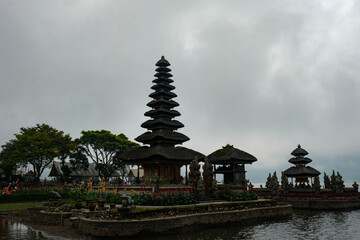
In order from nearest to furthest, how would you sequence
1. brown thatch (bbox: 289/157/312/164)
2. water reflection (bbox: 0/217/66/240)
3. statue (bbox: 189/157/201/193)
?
1. water reflection (bbox: 0/217/66/240)
2. statue (bbox: 189/157/201/193)
3. brown thatch (bbox: 289/157/312/164)

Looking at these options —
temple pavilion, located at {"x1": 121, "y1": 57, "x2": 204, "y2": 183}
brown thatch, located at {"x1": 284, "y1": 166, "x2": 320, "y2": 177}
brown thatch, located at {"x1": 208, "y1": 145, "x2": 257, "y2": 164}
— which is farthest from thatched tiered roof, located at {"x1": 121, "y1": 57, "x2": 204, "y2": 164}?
brown thatch, located at {"x1": 284, "y1": 166, "x2": 320, "y2": 177}

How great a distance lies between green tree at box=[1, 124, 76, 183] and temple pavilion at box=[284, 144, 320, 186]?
145 ft

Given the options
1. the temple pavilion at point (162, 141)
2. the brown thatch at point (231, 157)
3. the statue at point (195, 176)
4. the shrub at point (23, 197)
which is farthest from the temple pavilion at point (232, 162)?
the shrub at point (23, 197)

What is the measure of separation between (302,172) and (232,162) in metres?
19.0

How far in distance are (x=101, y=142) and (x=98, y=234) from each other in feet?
151

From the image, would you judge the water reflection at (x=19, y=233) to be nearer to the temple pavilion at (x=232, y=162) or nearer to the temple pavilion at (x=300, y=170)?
the temple pavilion at (x=232, y=162)

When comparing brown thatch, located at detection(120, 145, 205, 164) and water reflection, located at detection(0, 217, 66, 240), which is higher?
brown thatch, located at detection(120, 145, 205, 164)

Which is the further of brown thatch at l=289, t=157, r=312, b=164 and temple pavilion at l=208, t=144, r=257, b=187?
brown thatch at l=289, t=157, r=312, b=164

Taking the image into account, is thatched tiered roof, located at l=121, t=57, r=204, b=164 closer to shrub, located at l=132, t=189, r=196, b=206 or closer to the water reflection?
shrub, located at l=132, t=189, r=196, b=206

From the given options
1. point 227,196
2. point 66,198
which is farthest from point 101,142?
point 227,196

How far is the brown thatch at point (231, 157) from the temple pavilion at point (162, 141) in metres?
3.28

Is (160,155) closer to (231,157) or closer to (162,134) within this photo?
(162,134)

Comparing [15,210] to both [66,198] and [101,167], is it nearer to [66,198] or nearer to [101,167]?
[66,198]

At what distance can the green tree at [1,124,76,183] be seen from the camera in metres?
51.9
